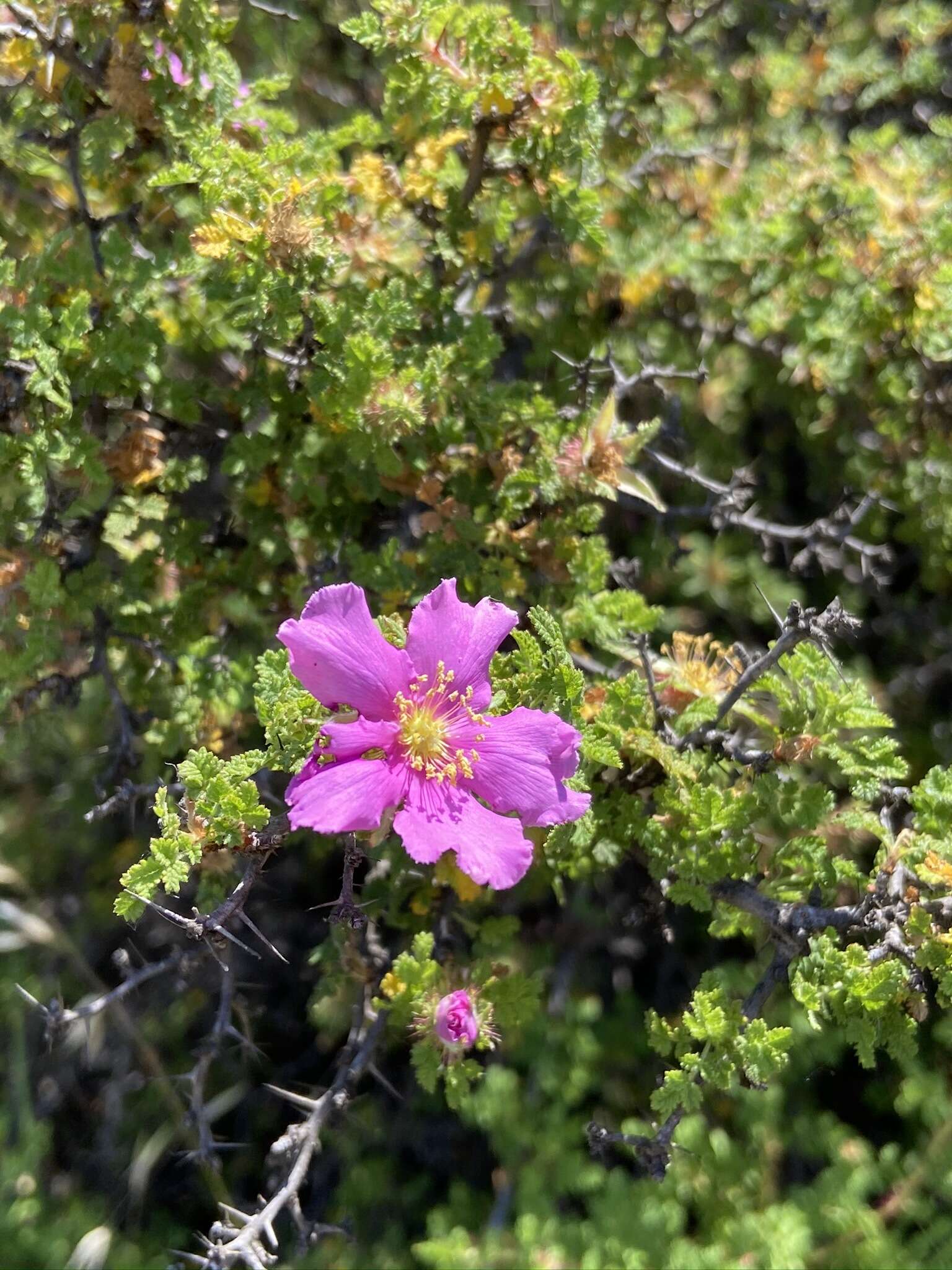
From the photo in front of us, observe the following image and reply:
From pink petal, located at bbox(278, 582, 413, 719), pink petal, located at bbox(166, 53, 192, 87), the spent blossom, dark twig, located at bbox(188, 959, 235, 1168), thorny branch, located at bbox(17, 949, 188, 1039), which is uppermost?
pink petal, located at bbox(166, 53, 192, 87)

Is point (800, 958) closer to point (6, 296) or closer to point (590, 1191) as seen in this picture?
point (590, 1191)

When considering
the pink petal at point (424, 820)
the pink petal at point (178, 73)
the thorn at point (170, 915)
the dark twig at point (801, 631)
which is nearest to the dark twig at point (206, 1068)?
the thorn at point (170, 915)

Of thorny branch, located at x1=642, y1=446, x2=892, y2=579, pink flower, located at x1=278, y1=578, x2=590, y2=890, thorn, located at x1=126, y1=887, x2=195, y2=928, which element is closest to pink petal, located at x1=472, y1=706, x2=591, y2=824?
pink flower, located at x1=278, y1=578, x2=590, y2=890

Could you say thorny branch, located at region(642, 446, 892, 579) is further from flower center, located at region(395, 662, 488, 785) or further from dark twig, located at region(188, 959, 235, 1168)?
dark twig, located at region(188, 959, 235, 1168)

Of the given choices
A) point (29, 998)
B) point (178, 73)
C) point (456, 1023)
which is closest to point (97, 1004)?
point (29, 998)

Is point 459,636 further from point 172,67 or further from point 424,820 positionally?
point 172,67

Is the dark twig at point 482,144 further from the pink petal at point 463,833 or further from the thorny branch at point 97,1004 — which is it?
the thorny branch at point 97,1004

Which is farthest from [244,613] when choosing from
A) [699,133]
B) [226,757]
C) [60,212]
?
[699,133]
